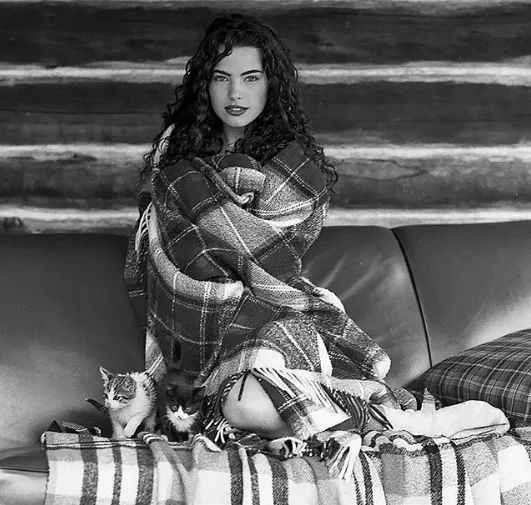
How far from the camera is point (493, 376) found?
2383mm

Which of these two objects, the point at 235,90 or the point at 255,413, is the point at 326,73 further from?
the point at 255,413

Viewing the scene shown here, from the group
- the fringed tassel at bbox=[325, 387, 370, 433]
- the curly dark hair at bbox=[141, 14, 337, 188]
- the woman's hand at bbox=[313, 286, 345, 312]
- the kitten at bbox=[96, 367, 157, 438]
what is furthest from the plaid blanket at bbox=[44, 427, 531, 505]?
the curly dark hair at bbox=[141, 14, 337, 188]

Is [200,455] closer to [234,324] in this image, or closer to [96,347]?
[234,324]

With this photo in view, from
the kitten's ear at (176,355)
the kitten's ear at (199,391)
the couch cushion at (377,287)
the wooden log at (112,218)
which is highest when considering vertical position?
the wooden log at (112,218)

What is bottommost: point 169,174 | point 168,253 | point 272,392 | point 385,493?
point 385,493

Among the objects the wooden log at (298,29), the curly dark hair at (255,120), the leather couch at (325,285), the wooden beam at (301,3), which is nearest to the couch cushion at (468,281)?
the leather couch at (325,285)

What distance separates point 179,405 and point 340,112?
1.36 meters

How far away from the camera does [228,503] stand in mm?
1783

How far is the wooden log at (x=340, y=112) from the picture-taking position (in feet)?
10.5

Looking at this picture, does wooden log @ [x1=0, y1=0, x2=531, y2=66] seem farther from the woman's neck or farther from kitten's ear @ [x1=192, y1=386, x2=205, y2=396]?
kitten's ear @ [x1=192, y1=386, x2=205, y2=396]

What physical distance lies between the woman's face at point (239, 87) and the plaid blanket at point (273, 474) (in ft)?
3.11

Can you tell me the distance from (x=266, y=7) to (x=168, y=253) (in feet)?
3.66

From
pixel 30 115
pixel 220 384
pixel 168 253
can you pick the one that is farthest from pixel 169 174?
pixel 30 115

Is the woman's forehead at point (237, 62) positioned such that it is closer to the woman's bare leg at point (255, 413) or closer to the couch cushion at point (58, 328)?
the couch cushion at point (58, 328)
